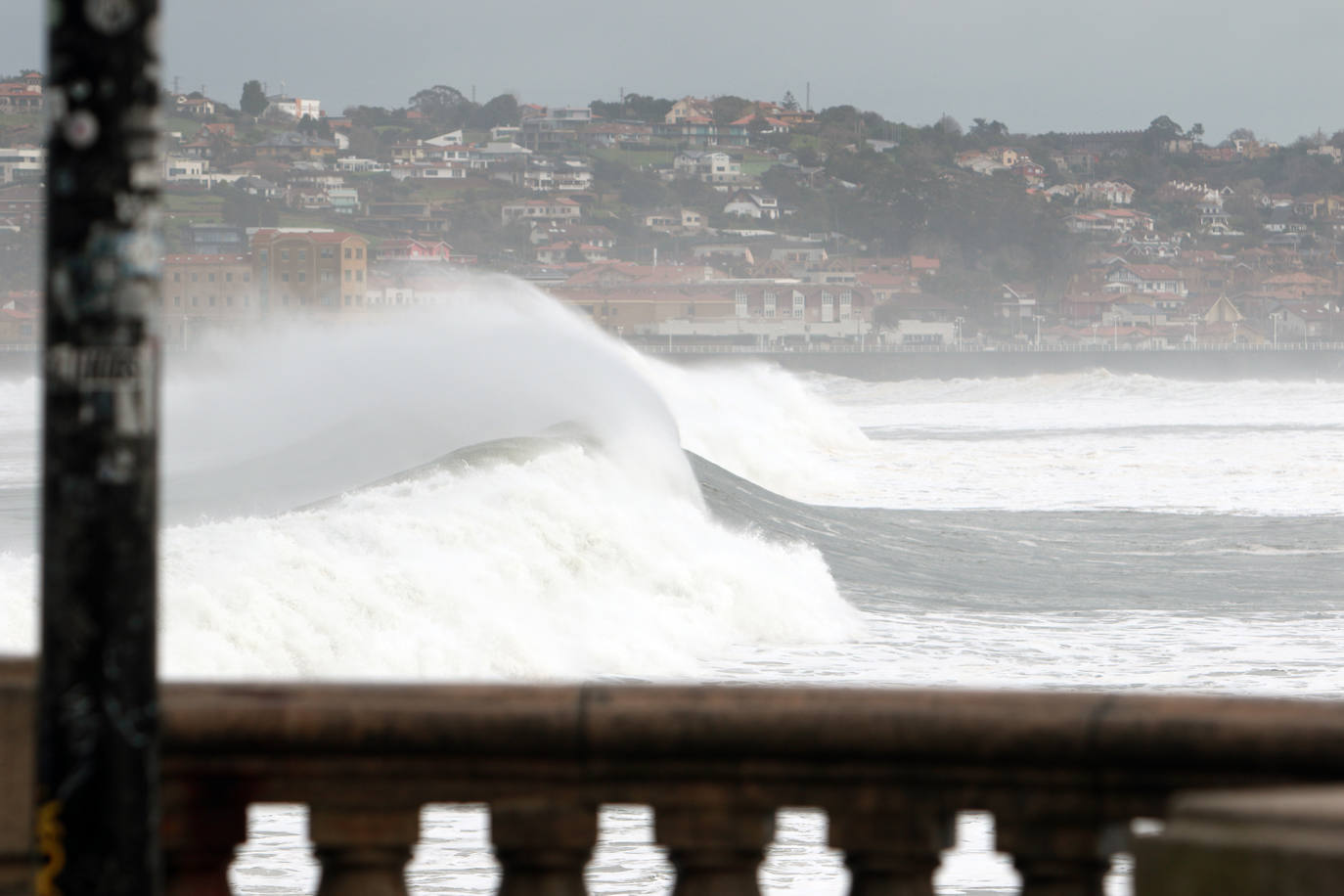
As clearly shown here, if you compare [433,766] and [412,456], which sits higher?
[433,766]

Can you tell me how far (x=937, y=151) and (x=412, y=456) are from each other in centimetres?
15971

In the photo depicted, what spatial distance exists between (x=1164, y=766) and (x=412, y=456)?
24107 millimetres

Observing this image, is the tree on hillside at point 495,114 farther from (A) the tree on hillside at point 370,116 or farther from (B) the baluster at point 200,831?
(B) the baluster at point 200,831

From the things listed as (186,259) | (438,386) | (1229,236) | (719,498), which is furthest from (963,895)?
(1229,236)

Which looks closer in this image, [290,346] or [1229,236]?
[290,346]

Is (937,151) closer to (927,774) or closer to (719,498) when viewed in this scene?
(719,498)

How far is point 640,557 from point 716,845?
14434 millimetres

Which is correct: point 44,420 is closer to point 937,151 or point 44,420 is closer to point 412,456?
point 412,456

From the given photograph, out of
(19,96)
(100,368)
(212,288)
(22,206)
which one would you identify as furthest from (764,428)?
(19,96)

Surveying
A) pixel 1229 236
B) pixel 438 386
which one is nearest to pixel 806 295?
pixel 1229 236

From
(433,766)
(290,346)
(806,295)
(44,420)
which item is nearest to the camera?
(44,420)

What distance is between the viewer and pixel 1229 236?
538ft

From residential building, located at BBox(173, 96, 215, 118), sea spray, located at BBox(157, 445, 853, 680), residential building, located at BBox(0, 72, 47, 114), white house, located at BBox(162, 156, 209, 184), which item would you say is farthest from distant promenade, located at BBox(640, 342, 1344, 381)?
sea spray, located at BBox(157, 445, 853, 680)

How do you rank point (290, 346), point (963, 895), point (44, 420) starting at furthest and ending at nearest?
point (290, 346) → point (963, 895) → point (44, 420)
